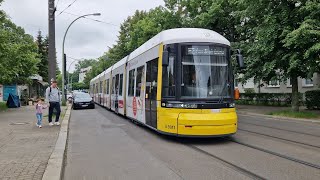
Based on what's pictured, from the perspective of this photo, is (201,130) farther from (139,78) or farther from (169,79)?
(139,78)

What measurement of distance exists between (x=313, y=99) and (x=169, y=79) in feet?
53.3

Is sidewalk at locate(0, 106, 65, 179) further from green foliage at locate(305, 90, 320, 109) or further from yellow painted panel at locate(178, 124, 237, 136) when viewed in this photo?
green foliage at locate(305, 90, 320, 109)

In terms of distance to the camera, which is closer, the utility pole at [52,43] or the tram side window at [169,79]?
the tram side window at [169,79]

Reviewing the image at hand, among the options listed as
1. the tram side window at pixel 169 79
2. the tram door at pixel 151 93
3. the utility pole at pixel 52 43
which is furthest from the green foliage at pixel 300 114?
the utility pole at pixel 52 43

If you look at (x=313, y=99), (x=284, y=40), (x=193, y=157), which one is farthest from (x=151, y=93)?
(x=313, y=99)

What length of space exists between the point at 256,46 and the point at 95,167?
53.2 ft

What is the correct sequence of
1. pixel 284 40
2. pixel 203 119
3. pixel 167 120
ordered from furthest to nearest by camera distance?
1. pixel 284 40
2. pixel 167 120
3. pixel 203 119

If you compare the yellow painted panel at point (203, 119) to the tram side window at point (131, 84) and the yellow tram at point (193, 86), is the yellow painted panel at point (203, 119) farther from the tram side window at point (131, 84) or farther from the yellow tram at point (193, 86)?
the tram side window at point (131, 84)

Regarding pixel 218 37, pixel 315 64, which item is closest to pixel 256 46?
pixel 315 64

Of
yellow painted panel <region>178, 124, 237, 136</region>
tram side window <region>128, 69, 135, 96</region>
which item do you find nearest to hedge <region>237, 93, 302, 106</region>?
tram side window <region>128, 69, 135, 96</region>

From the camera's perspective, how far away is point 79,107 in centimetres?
3262

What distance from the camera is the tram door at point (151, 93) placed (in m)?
12.5

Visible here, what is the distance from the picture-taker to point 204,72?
11.4m

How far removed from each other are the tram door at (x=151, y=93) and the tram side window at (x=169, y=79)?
2.30ft
